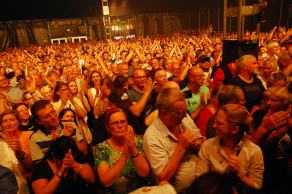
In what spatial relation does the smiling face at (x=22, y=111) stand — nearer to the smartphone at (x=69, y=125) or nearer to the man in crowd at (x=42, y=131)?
the smartphone at (x=69, y=125)

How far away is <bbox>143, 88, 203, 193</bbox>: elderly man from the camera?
81.8 inches

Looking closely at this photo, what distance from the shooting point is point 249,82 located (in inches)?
147

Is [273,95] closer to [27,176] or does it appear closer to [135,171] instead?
[135,171]

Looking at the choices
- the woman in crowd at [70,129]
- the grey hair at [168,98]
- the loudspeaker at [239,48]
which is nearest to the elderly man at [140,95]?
the woman in crowd at [70,129]

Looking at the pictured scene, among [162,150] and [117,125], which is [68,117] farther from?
[162,150]

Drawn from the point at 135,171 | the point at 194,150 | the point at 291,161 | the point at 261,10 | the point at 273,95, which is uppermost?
the point at 261,10

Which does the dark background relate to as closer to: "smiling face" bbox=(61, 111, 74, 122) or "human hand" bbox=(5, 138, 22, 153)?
"smiling face" bbox=(61, 111, 74, 122)

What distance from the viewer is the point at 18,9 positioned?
19312mm

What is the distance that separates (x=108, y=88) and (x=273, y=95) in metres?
2.24

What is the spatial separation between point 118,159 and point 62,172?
42 centimetres

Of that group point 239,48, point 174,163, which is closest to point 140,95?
point 174,163

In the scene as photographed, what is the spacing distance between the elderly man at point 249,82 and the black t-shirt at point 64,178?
2.35 metres

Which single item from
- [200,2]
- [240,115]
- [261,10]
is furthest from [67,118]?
[200,2]

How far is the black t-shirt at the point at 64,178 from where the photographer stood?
2.09 meters
